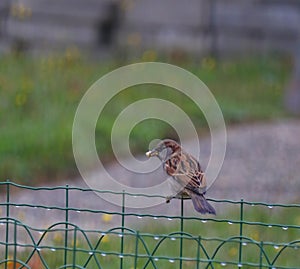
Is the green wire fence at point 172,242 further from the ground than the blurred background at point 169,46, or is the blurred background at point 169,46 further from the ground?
the blurred background at point 169,46

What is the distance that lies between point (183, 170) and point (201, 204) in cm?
33

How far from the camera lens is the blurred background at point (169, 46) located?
10672mm

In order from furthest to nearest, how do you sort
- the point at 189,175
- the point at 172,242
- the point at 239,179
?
1. the point at 239,179
2. the point at 172,242
3. the point at 189,175

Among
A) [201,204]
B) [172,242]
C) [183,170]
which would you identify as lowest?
[201,204]

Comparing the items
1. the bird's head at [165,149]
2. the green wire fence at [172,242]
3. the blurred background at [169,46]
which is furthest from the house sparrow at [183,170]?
the blurred background at [169,46]

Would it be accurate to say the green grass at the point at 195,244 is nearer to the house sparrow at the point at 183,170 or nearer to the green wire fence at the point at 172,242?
the green wire fence at the point at 172,242

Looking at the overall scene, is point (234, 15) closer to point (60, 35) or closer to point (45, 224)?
point (60, 35)

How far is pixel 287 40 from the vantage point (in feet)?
42.5

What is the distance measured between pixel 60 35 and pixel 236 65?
7.90 ft

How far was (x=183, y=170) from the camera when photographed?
4.79m

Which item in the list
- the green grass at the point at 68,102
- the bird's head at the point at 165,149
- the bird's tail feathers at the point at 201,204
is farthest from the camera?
the green grass at the point at 68,102

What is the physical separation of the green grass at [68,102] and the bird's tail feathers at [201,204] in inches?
148

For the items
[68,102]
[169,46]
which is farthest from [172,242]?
[169,46]

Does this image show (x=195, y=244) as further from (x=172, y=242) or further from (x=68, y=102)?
(x=68, y=102)
